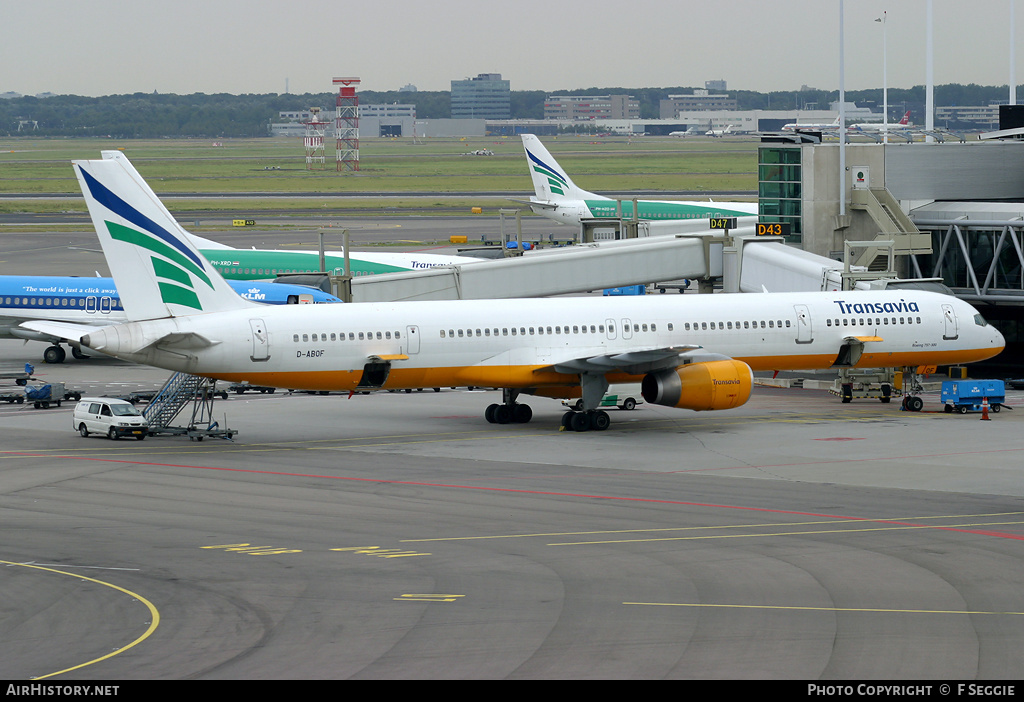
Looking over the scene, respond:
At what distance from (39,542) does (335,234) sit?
4298 inches

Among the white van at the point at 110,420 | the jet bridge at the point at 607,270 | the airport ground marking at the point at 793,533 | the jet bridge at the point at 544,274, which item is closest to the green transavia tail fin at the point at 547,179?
the jet bridge at the point at 607,270

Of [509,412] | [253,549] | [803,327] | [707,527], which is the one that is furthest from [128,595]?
[803,327]

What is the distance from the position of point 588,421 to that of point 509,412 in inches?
153

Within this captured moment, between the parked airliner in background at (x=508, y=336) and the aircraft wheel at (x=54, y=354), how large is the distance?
609 inches

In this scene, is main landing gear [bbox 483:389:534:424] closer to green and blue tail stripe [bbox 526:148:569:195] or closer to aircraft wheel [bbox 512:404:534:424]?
aircraft wheel [bbox 512:404:534:424]

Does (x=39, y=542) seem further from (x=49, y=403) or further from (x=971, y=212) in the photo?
(x=971, y=212)

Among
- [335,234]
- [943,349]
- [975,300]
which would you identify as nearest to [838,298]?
[943,349]

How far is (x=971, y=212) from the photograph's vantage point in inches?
2625

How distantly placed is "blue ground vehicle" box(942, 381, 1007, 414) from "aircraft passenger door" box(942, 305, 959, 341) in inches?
80.8

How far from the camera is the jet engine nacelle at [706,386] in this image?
1812 inches

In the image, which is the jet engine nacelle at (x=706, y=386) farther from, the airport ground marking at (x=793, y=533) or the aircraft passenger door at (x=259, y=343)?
the airport ground marking at (x=793, y=533)

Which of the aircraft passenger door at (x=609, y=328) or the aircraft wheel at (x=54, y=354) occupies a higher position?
the aircraft passenger door at (x=609, y=328)

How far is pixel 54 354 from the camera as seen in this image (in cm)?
6919

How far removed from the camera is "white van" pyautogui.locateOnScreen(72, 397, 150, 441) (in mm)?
47094
